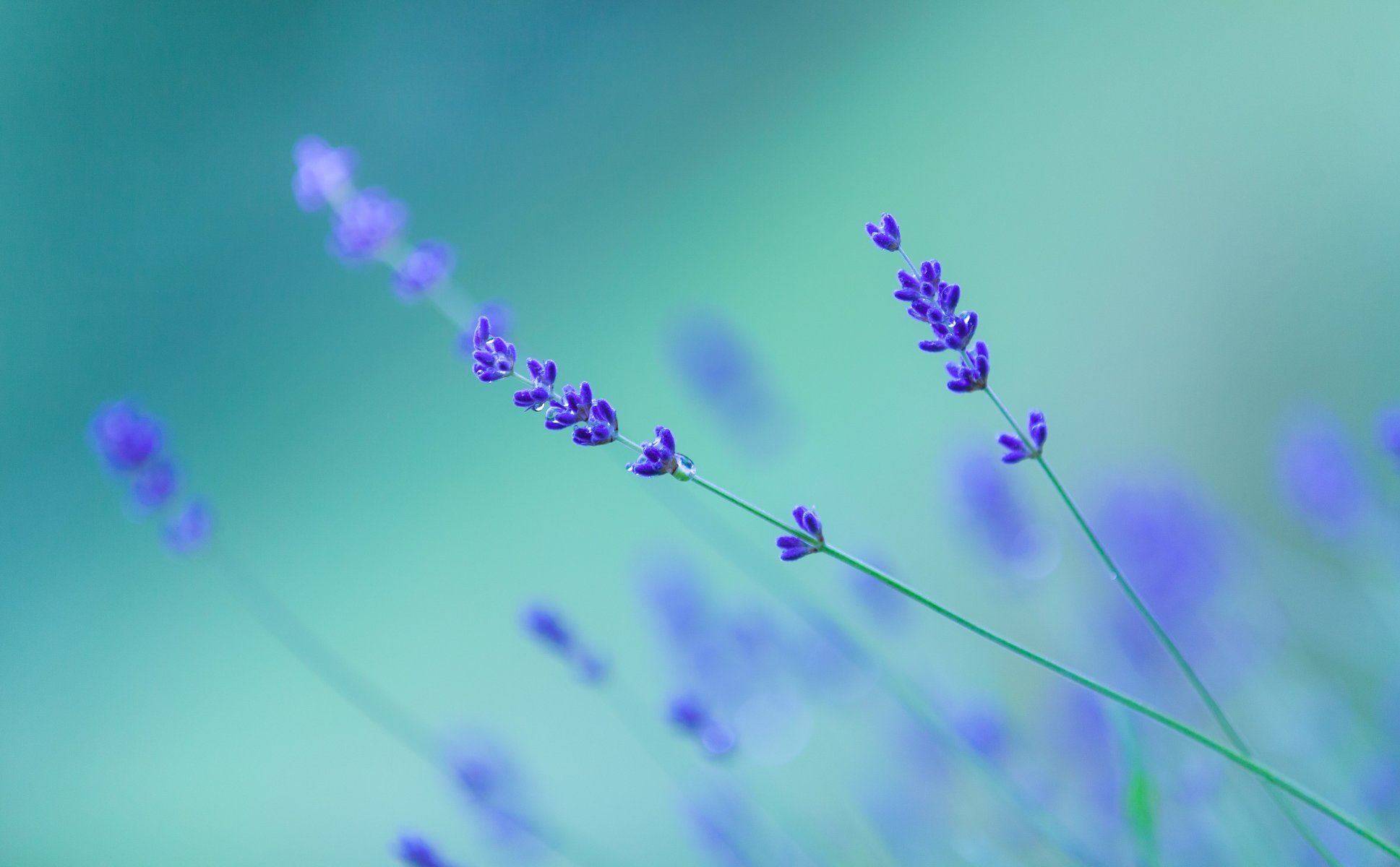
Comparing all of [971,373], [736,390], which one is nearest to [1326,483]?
[736,390]

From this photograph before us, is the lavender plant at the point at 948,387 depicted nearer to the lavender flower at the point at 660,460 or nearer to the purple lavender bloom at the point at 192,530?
the lavender flower at the point at 660,460

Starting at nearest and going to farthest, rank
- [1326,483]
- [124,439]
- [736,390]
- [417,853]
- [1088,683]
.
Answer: [1088,683] < [417,853] < [124,439] < [1326,483] < [736,390]

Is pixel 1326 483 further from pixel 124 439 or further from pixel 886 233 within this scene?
pixel 124 439

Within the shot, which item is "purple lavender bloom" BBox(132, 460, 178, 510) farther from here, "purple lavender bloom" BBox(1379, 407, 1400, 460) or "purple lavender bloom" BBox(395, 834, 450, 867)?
"purple lavender bloom" BBox(1379, 407, 1400, 460)

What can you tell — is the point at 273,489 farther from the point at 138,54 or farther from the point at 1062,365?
the point at 1062,365

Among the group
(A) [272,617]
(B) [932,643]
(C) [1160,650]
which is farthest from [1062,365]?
(A) [272,617]

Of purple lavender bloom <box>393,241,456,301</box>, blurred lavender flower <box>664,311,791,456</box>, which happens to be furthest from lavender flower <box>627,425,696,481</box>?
blurred lavender flower <box>664,311,791,456</box>
